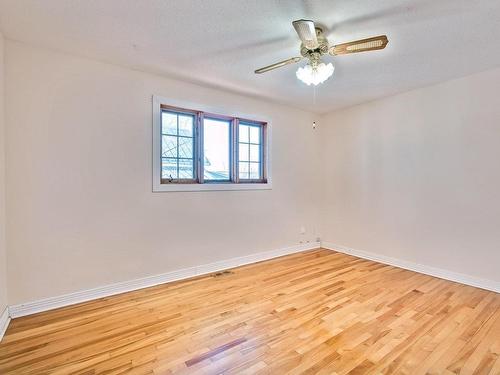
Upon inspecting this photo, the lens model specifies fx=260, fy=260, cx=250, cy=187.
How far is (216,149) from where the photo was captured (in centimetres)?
363

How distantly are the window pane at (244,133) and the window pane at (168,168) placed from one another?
109 centimetres

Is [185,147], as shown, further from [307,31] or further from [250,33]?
[307,31]

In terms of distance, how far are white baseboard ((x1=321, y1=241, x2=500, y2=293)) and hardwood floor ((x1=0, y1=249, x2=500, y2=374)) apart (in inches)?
5.3

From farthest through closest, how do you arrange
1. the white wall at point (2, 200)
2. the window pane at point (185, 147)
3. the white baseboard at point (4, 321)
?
the window pane at point (185, 147) < the white wall at point (2, 200) < the white baseboard at point (4, 321)

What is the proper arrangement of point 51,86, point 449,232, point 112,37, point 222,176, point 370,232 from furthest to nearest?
point 370,232 → point 222,176 → point 449,232 → point 51,86 → point 112,37

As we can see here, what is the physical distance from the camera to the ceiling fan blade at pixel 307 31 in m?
1.66

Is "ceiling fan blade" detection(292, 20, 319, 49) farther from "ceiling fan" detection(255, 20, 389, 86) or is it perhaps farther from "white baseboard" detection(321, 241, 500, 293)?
"white baseboard" detection(321, 241, 500, 293)

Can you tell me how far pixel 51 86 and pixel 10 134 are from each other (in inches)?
22.3

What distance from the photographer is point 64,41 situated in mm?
2299

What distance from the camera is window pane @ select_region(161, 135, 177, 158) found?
317 centimetres

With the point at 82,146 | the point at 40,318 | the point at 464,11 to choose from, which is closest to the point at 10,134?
the point at 82,146

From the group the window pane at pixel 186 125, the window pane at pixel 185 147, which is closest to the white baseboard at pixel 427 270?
the window pane at pixel 185 147

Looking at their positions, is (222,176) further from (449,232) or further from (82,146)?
(449,232)

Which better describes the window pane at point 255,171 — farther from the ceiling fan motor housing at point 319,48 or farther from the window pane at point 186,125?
the ceiling fan motor housing at point 319,48
